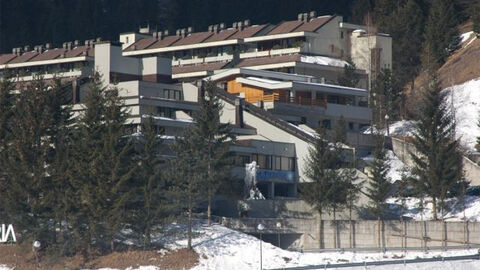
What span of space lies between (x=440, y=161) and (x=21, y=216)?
91.7 feet

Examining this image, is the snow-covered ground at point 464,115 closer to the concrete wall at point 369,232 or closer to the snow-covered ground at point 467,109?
the snow-covered ground at point 467,109

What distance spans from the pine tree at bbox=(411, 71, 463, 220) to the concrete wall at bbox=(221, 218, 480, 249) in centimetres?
295

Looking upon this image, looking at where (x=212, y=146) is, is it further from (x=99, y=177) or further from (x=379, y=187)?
(x=379, y=187)

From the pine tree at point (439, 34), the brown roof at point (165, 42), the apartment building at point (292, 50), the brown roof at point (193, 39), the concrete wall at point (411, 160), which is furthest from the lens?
the brown roof at point (165, 42)

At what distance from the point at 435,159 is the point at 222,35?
5391 centimetres

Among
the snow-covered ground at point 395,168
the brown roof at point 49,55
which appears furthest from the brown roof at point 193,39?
the snow-covered ground at point 395,168

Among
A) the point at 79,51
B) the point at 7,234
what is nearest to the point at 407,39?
the point at 79,51

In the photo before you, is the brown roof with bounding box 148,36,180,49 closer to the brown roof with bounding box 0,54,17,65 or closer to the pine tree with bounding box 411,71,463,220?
the brown roof with bounding box 0,54,17,65

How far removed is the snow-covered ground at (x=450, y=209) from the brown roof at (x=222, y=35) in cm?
4734

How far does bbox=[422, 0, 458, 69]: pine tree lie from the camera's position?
472ft

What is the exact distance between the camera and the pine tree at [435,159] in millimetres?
98750

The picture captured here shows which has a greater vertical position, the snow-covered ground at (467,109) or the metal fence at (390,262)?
the snow-covered ground at (467,109)

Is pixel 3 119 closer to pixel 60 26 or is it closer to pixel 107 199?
pixel 107 199

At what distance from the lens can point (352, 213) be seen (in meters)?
102
